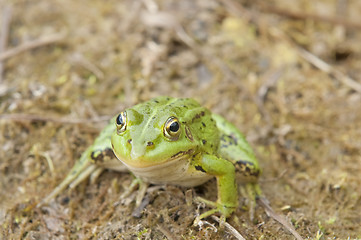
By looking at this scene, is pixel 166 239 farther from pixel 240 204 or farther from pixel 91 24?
pixel 91 24

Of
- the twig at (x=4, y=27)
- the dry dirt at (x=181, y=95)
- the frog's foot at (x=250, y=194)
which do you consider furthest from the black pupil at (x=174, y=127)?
the twig at (x=4, y=27)

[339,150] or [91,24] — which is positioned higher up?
[91,24]

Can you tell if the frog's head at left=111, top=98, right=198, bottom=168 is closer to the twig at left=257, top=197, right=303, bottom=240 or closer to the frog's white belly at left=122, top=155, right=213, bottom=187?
the frog's white belly at left=122, top=155, right=213, bottom=187

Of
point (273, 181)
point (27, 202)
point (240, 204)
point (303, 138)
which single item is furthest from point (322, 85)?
point (27, 202)

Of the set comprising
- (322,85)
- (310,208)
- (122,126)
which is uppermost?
(122,126)

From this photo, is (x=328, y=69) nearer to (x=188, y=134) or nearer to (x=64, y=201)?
(x=188, y=134)

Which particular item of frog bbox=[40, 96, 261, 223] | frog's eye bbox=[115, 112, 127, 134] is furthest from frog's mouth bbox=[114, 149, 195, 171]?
frog's eye bbox=[115, 112, 127, 134]
